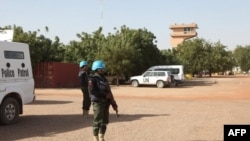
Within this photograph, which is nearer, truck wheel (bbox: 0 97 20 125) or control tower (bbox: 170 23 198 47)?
truck wheel (bbox: 0 97 20 125)


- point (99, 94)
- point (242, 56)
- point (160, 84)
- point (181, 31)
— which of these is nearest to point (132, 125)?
point (99, 94)

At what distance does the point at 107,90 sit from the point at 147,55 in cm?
3730

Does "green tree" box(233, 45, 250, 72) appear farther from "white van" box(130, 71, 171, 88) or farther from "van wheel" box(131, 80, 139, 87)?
"van wheel" box(131, 80, 139, 87)

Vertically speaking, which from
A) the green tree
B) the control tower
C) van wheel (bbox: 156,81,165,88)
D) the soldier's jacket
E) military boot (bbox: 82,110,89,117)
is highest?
the control tower

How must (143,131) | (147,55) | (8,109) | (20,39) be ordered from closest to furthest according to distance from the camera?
→ (143,131) < (8,109) < (20,39) < (147,55)

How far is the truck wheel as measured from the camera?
35.6 ft

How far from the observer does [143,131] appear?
32.8 ft

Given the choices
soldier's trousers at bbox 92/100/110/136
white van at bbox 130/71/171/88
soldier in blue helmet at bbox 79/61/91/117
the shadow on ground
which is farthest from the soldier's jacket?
white van at bbox 130/71/171/88

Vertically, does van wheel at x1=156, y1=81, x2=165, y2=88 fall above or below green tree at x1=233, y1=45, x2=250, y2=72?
below

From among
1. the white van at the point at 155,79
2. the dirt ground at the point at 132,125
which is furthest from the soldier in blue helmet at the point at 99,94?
the white van at the point at 155,79

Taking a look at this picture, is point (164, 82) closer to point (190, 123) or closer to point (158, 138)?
point (190, 123)

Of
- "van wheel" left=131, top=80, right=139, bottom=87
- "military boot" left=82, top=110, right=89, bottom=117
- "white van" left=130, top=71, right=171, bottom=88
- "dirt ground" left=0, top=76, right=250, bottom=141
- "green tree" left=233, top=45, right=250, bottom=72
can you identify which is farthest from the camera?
"green tree" left=233, top=45, right=250, bottom=72

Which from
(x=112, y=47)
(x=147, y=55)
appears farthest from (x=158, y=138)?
(x=147, y=55)

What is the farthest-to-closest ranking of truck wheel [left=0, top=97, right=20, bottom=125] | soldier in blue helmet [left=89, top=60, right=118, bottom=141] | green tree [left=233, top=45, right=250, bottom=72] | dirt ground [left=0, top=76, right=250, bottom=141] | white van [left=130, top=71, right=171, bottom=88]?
green tree [left=233, top=45, right=250, bottom=72] → white van [left=130, top=71, right=171, bottom=88] → truck wheel [left=0, top=97, right=20, bottom=125] → dirt ground [left=0, top=76, right=250, bottom=141] → soldier in blue helmet [left=89, top=60, right=118, bottom=141]
